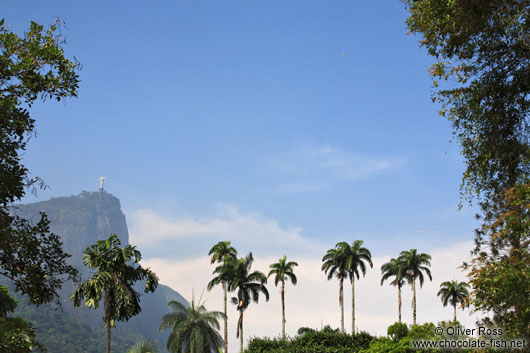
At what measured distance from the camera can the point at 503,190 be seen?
17.6m

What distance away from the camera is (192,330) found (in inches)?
2304

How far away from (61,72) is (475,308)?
13661 mm

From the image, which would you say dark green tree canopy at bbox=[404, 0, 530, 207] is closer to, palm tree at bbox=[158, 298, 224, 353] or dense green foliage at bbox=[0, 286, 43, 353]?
dense green foliage at bbox=[0, 286, 43, 353]

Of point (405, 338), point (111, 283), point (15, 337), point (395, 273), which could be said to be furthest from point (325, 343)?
point (395, 273)

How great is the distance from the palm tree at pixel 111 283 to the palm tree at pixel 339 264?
4651 centimetres

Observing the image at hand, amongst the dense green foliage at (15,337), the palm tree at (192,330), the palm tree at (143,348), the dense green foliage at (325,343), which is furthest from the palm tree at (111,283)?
the dense green foliage at (15,337)

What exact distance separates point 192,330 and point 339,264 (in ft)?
106

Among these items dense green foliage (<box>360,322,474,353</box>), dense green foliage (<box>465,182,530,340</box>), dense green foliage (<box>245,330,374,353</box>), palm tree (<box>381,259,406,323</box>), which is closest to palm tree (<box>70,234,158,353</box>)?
dense green foliage (<box>245,330,374,353</box>)

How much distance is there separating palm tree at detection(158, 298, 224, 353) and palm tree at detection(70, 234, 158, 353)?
1662cm

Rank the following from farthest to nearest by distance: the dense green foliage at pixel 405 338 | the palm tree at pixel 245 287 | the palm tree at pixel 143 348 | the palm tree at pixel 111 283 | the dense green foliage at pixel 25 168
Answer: the palm tree at pixel 245 287, the palm tree at pixel 143 348, the palm tree at pixel 111 283, the dense green foliage at pixel 405 338, the dense green foliage at pixel 25 168

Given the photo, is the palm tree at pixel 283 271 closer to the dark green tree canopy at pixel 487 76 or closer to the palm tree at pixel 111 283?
the palm tree at pixel 111 283

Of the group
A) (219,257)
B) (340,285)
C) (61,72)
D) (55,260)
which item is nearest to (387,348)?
(55,260)

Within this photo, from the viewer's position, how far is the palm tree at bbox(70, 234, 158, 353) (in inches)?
1586

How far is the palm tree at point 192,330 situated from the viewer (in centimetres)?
Result: 5772
